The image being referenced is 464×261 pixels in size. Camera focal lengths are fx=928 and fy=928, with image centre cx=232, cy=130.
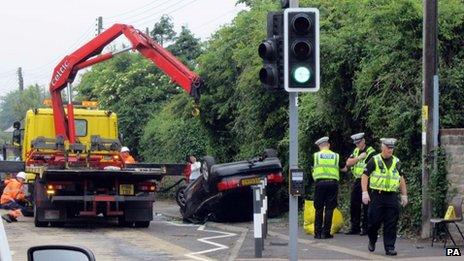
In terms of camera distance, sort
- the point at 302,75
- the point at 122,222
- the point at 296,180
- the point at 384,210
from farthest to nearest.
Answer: the point at 122,222
the point at 384,210
the point at 296,180
the point at 302,75

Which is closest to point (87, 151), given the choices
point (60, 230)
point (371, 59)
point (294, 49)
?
point (60, 230)

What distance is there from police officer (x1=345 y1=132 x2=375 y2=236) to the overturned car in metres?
2.89

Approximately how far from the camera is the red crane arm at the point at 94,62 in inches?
826

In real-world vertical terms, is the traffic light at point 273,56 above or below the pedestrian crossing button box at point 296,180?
above

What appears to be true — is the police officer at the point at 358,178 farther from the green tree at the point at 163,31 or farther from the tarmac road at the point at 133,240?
the green tree at the point at 163,31

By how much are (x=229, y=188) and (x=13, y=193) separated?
22.1 ft

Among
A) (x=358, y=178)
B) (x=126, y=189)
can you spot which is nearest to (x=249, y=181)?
(x=126, y=189)

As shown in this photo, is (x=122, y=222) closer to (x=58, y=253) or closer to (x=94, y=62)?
(x=94, y=62)

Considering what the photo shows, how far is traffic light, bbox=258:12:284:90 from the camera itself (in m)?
10.8

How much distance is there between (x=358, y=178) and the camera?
15.9m

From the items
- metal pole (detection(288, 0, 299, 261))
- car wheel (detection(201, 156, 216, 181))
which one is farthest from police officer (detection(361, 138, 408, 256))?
car wheel (detection(201, 156, 216, 181))

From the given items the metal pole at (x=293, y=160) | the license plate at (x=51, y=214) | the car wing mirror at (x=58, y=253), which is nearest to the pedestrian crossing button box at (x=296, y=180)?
the metal pole at (x=293, y=160)

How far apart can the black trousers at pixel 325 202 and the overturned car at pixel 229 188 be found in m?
3.07

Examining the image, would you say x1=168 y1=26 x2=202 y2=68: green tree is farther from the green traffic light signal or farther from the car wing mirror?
the car wing mirror
